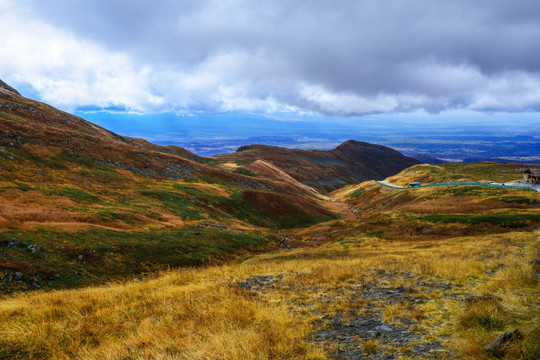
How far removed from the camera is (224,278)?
1533 cm

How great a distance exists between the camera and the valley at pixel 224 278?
7113 millimetres

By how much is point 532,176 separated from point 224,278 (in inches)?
3223

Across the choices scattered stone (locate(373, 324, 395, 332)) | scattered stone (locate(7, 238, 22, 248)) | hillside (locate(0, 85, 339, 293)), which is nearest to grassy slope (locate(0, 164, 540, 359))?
scattered stone (locate(373, 324, 395, 332))

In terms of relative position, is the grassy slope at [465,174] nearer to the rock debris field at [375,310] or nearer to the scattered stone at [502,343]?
the rock debris field at [375,310]

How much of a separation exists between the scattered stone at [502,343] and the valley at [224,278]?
31mm

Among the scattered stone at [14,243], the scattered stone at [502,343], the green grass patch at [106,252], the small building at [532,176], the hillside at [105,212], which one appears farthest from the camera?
the small building at [532,176]

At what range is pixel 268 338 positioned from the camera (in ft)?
22.8

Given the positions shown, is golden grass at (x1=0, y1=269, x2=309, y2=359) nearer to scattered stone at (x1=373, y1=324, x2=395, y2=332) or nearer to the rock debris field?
the rock debris field

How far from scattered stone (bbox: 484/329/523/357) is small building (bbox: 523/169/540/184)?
81946 millimetres

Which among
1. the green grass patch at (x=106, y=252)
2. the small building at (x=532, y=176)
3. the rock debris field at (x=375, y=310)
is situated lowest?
the green grass patch at (x=106, y=252)

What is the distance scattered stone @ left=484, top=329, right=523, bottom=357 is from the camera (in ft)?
18.4

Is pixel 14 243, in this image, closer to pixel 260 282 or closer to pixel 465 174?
pixel 260 282

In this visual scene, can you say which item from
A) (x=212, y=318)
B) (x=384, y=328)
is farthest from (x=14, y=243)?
(x=384, y=328)

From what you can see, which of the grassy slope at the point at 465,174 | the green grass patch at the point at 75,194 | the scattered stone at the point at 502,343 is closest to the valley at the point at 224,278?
the scattered stone at the point at 502,343
